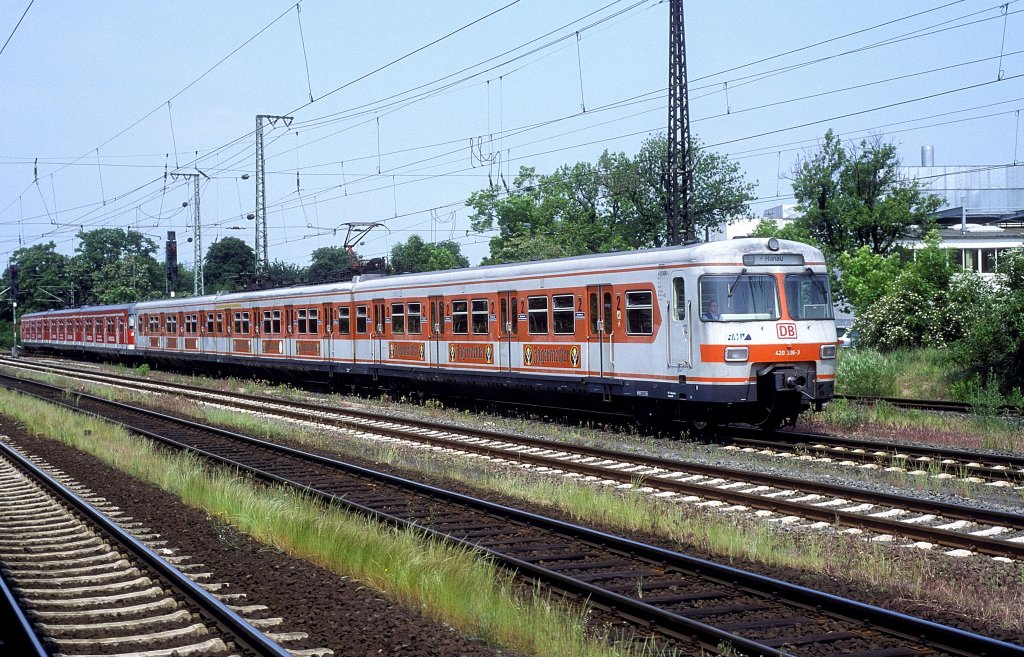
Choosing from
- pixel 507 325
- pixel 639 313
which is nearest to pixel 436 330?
pixel 507 325

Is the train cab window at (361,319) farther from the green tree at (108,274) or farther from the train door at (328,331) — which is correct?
the green tree at (108,274)

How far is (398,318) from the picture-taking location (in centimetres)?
2536

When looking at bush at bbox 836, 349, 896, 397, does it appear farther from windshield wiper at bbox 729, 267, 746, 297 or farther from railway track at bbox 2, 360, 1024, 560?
railway track at bbox 2, 360, 1024, 560

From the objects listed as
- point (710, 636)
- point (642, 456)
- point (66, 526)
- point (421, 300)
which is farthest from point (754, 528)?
point (421, 300)

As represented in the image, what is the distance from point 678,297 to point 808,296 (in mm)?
2307

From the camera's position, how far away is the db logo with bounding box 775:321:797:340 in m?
16.5

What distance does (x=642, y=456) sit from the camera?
14.7 metres

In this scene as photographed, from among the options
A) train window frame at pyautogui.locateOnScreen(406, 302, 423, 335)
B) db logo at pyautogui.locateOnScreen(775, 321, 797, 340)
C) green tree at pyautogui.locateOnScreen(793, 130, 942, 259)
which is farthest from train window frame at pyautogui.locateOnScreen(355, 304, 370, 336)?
green tree at pyautogui.locateOnScreen(793, 130, 942, 259)

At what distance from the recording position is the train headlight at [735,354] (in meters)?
16.0

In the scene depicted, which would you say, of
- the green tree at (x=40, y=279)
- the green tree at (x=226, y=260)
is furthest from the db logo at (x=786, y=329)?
the green tree at (x=226, y=260)

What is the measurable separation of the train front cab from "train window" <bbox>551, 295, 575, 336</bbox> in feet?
11.4

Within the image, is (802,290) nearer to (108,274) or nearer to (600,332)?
(600,332)

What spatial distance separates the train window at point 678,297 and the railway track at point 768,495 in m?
2.81

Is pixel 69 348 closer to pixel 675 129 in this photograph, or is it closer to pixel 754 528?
pixel 675 129
